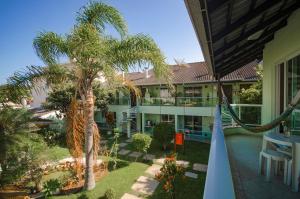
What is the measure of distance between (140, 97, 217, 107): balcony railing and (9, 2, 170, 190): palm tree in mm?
11178

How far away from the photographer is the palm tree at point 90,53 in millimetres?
7449

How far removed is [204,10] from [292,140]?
3767 millimetres

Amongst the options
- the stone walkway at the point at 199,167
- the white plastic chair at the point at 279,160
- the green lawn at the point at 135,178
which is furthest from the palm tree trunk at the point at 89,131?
the white plastic chair at the point at 279,160

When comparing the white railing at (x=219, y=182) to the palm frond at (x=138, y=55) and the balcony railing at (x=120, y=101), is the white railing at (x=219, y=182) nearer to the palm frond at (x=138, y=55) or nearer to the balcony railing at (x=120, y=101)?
the palm frond at (x=138, y=55)

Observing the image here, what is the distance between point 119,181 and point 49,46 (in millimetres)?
7263

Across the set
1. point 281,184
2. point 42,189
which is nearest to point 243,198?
point 281,184

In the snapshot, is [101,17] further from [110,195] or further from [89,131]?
[110,195]

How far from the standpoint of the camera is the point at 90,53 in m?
7.26

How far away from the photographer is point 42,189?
9.93 m

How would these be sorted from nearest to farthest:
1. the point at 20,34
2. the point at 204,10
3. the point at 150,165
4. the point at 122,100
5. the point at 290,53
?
1. the point at 204,10
2. the point at 290,53
3. the point at 20,34
4. the point at 150,165
5. the point at 122,100

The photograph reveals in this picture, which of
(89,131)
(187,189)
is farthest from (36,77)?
(187,189)

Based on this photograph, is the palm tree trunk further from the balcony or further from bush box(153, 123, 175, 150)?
the balcony

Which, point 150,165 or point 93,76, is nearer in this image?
point 93,76

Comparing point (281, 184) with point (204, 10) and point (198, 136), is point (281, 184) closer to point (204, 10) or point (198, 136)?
point (204, 10)
